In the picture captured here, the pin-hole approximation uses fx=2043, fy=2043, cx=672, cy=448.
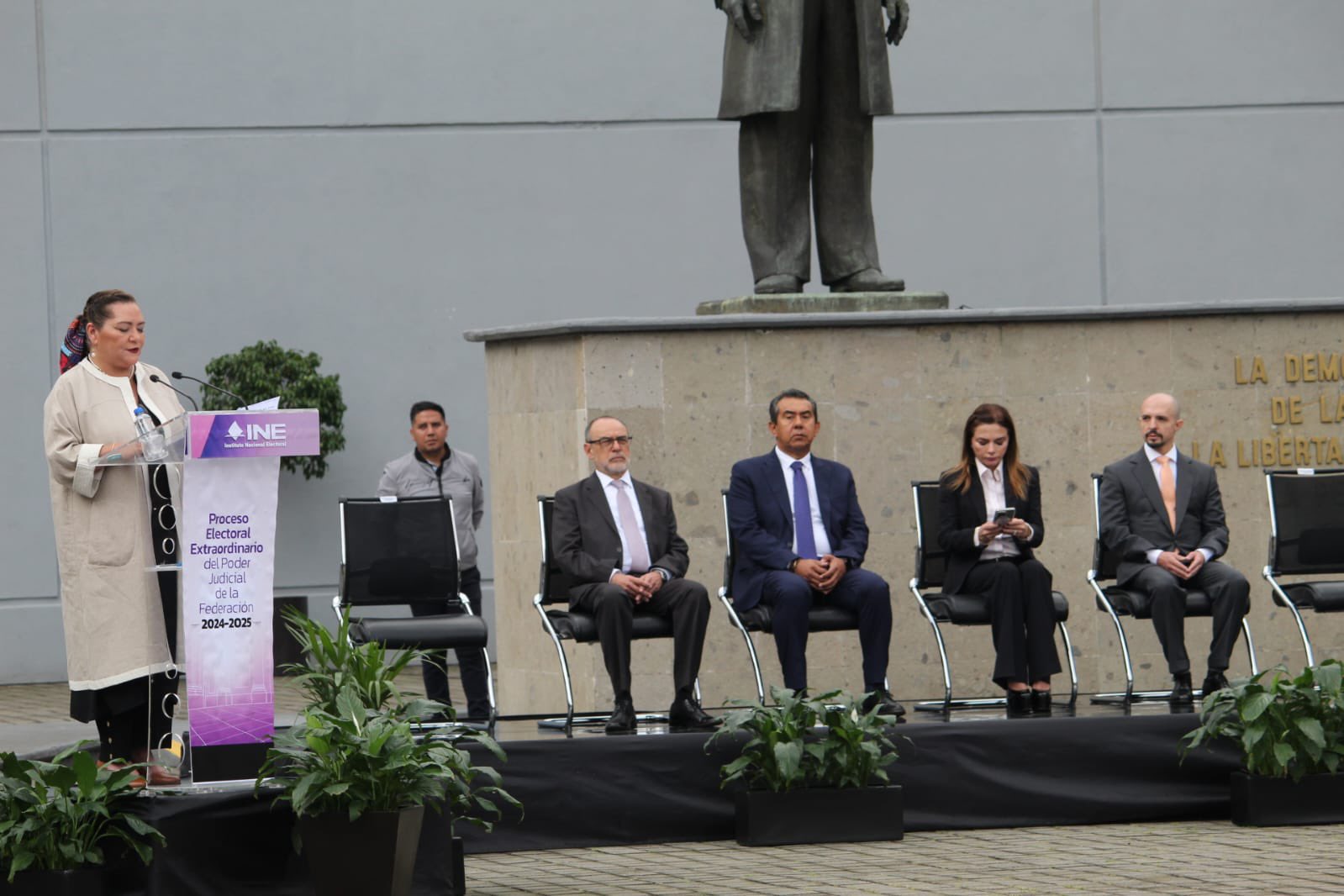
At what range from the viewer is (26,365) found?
44.0ft

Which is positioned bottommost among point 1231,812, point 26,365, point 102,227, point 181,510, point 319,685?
point 1231,812

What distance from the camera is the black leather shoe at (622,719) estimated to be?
762 centimetres

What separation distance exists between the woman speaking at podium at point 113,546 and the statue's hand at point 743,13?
374cm

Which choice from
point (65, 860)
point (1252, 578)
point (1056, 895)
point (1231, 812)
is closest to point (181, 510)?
point (65, 860)

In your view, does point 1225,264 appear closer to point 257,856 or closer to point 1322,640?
point 1322,640

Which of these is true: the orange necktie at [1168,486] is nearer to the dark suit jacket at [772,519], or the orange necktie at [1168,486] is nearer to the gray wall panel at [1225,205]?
the dark suit jacket at [772,519]

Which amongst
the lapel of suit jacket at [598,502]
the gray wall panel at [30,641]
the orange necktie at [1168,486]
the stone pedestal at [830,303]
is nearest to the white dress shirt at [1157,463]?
the orange necktie at [1168,486]

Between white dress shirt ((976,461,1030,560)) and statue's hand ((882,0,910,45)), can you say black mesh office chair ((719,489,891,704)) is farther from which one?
statue's hand ((882,0,910,45))

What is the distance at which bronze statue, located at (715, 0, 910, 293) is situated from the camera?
367 inches

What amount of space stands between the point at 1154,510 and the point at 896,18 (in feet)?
8.51

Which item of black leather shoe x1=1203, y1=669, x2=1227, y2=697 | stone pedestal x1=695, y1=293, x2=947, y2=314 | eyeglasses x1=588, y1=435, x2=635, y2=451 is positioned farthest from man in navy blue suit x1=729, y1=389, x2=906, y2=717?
black leather shoe x1=1203, y1=669, x2=1227, y2=697

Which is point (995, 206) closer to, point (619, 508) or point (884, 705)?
point (619, 508)

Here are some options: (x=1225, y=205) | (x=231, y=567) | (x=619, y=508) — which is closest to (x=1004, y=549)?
(x=619, y=508)

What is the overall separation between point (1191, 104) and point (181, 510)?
1009 cm
